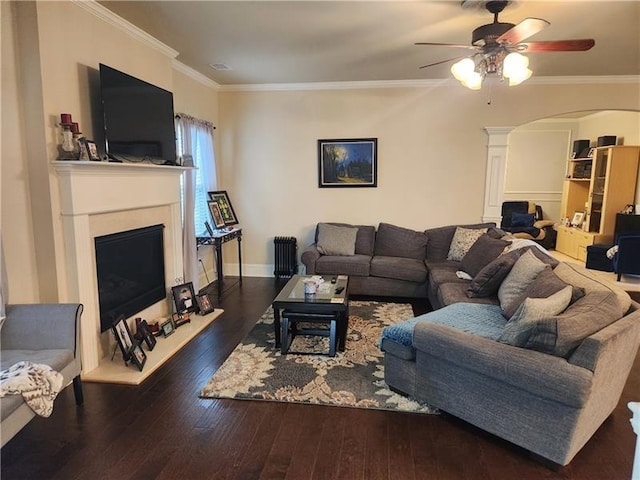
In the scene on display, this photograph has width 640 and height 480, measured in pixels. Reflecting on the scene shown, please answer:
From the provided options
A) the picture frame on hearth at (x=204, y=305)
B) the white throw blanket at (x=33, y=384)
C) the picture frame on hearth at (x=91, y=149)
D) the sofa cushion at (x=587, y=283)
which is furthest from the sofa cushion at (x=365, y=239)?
the white throw blanket at (x=33, y=384)

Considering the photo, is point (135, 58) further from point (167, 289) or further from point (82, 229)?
point (167, 289)

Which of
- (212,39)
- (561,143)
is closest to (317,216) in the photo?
(212,39)

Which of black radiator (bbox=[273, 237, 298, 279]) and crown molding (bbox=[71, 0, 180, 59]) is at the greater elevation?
crown molding (bbox=[71, 0, 180, 59])

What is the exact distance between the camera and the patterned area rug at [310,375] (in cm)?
271

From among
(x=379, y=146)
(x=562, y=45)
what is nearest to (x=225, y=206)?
(x=379, y=146)

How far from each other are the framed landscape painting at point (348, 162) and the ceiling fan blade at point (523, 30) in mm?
2803

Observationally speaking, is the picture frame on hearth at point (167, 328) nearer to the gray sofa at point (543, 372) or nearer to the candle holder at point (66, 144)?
the candle holder at point (66, 144)

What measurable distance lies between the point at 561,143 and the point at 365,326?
23.5 ft

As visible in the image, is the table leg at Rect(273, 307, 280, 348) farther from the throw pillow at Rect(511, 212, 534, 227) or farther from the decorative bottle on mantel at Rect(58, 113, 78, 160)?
the throw pillow at Rect(511, 212, 534, 227)

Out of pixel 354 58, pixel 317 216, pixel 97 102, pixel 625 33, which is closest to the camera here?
pixel 97 102

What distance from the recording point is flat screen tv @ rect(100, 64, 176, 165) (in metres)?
3.06

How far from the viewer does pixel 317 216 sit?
19.1 ft

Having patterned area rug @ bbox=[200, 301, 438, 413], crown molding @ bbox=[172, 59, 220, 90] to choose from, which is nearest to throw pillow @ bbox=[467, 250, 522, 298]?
patterned area rug @ bbox=[200, 301, 438, 413]

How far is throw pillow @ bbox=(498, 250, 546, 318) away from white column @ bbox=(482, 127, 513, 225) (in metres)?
2.31
